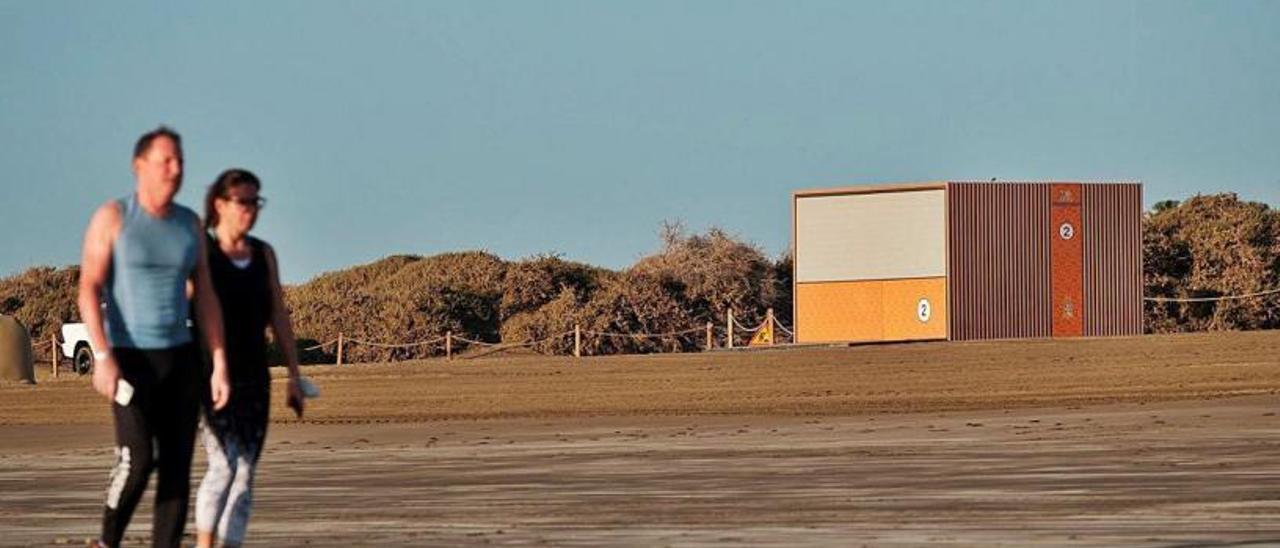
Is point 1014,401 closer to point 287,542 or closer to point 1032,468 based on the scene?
point 1032,468

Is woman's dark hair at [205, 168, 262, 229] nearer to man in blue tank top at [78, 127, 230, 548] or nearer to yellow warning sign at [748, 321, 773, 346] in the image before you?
man in blue tank top at [78, 127, 230, 548]

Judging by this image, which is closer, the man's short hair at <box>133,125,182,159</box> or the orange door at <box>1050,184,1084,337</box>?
the man's short hair at <box>133,125,182,159</box>

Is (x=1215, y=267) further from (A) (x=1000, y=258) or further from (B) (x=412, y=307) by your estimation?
(B) (x=412, y=307)

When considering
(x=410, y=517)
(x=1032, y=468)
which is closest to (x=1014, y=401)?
(x=1032, y=468)

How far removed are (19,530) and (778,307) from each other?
6334 cm

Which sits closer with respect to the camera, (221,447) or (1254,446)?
(221,447)

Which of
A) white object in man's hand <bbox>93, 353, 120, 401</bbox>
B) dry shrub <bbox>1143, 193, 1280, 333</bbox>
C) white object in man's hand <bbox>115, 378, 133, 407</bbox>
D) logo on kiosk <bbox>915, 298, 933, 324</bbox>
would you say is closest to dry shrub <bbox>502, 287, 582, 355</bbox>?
logo on kiosk <bbox>915, 298, 933, 324</bbox>

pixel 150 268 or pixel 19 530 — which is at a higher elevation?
pixel 150 268

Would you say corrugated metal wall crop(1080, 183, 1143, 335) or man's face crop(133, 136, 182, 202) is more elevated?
corrugated metal wall crop(1080, 183, 1143, 335)

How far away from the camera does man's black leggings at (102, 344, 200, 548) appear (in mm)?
9742

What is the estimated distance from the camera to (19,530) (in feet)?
46.8

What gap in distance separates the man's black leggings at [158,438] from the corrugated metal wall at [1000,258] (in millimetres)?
48308

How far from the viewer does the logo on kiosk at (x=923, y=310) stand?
57688 millimetres

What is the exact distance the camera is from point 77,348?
65.8m
